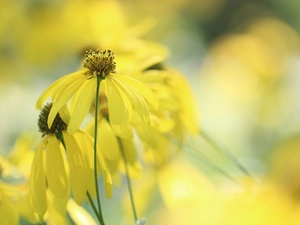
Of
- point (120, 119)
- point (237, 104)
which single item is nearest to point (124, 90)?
point (120, 119)

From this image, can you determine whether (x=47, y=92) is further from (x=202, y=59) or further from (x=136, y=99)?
(x=202, y=59)

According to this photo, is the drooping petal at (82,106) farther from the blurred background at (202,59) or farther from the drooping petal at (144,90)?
the blurred background at (202,59)

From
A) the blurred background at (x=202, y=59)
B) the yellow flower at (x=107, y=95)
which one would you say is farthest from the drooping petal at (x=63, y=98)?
the blurred background at (x=202, y=59)

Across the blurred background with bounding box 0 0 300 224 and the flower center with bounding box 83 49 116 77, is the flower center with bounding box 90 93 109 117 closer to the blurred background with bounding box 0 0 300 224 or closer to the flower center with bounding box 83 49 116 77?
the flower center with bounding box 83 49 116 77

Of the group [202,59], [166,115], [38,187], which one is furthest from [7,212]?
[202,59]

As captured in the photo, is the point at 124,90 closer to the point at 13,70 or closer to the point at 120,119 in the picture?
the point at 120,119

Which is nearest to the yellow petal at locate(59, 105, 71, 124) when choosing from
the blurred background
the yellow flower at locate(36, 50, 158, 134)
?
the yellow flower at locate(36, 50, 158, 134)

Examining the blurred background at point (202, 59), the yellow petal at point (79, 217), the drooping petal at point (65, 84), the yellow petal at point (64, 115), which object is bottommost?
the yellow petal at point (79, 217)
